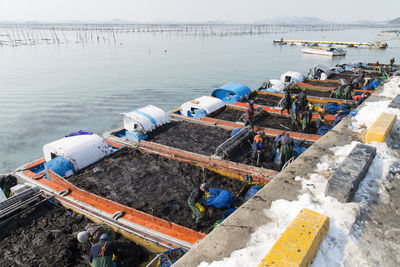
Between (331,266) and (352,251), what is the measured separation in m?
0.44

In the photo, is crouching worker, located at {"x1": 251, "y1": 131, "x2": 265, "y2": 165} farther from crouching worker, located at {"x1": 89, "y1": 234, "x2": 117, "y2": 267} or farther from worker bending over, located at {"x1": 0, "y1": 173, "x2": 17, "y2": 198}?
worker bending over, located at {"x1": 0, "y1": 173, "x2": 17, "y2": 198}

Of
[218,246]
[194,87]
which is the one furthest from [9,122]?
[218,246]

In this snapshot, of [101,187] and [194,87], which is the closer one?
[101,187]

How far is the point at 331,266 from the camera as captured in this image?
321 cm

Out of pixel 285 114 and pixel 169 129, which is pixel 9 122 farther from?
pixel 285 114

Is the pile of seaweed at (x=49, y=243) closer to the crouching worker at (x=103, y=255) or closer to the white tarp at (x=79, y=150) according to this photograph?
the crouching worker at (x=103, y=255)

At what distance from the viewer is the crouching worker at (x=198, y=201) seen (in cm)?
643

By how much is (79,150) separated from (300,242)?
8598mm

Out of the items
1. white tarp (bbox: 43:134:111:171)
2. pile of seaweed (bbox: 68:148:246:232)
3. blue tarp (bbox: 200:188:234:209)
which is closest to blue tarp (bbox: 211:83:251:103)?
pile of seaweed (bbox: 68:148:246:232)

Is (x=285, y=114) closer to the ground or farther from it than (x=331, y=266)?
closer to the ground

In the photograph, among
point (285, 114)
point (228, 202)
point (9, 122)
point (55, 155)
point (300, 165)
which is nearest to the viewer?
point (300, 165)

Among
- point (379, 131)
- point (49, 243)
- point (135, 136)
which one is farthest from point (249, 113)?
point (49, 243)

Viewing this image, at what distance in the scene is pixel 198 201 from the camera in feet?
21.6

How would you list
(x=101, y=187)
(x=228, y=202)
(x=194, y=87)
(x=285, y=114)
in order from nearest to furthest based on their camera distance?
(x=228, y=202)
(x=101, y=187)
(x=285, y=114)
(x=194, y=87)
